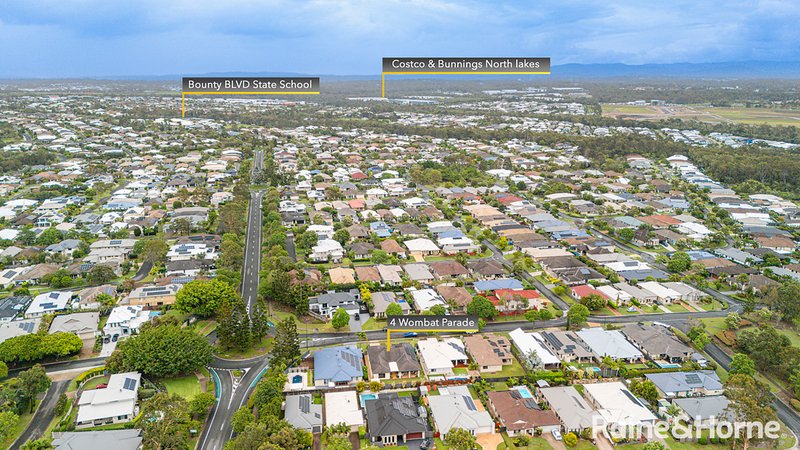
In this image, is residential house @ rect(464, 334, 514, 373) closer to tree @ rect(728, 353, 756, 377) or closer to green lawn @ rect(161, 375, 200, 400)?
tree @ rect(728, 353, 756, 377)

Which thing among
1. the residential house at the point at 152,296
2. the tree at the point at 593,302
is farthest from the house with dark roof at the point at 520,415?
the residential house at the point at 152,296

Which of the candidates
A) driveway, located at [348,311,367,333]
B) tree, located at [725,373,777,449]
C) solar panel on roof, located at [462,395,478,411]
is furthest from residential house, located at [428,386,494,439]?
tree, located at [725,373,777,449]

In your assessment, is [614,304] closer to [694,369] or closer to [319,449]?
[694,369]

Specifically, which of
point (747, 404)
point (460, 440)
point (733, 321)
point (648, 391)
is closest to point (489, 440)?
point (460, 440)

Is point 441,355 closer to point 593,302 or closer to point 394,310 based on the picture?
point 394,310

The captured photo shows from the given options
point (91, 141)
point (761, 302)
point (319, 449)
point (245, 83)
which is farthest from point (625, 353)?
point (91, 141)

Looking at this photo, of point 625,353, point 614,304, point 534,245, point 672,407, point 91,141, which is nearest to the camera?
point 672,407
